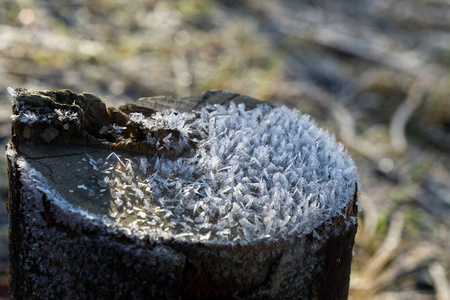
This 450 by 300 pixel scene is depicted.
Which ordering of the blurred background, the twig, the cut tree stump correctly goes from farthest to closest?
the twig → the blurred background → the cut tree stump

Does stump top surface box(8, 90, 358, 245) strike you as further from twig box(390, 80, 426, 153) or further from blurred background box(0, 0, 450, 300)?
twig box(390, 80, 426, 153)

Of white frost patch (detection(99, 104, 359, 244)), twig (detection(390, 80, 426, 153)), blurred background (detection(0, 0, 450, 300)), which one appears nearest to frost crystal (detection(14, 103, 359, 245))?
white frost patch (detection(99, 104, 359, 244))

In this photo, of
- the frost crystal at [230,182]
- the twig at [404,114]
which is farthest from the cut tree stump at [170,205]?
the twig at [404,114]

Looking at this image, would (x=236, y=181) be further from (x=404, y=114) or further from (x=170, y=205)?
(x=404, y=114)

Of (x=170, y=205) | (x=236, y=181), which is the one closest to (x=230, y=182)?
(x=236, y=181)

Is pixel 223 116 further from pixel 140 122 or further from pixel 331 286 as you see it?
pixel 331 286
